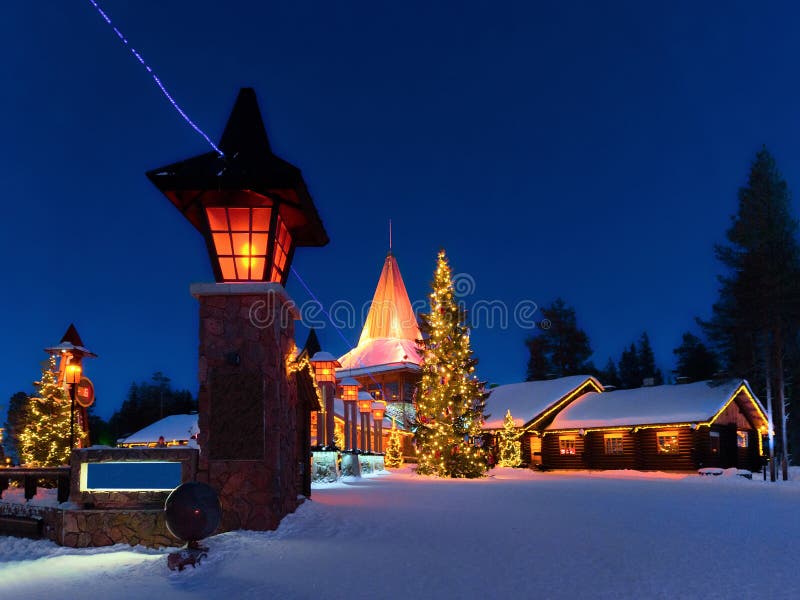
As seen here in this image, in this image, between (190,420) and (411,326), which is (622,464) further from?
(190,420)

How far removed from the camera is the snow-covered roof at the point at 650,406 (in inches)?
1193

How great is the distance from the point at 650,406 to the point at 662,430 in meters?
1.44

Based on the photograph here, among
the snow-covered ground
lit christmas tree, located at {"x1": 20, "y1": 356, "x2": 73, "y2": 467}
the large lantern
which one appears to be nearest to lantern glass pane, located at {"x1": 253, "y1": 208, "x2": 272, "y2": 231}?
the large lantern

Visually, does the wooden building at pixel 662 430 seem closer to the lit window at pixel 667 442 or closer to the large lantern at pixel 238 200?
the lit window at pixel 667 442

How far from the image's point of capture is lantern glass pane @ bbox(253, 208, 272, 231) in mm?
10336

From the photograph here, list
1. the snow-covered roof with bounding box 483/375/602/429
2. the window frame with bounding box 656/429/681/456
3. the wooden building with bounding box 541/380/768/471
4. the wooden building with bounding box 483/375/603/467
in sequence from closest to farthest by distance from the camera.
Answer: the wooden building with bounding box 541/380/768/471, the window frame with bounding box 656/429/681/456, the wooden building with bounding box 483/375/603/467, the snow-covered roof with bounding box 483/375/602/429

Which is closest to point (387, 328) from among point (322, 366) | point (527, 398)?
point (527, 398)

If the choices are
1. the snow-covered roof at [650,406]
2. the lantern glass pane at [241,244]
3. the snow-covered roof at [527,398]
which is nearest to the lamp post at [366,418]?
the snow-covered roof at [527,398]

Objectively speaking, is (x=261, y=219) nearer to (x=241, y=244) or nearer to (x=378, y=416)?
(x=241, y=244)

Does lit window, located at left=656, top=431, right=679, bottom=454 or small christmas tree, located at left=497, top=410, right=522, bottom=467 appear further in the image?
small christmas tree, located at left=497, top=410, right=522, bottom=467

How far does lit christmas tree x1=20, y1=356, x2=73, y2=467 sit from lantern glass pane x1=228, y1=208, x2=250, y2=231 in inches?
544

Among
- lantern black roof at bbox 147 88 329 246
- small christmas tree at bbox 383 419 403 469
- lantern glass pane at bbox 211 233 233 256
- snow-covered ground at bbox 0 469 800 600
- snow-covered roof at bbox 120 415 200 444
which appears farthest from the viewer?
snow-covered roof at bbox 120 415 200 444

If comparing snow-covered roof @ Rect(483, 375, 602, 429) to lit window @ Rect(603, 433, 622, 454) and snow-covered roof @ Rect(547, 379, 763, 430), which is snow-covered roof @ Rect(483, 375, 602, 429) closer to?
snow-covered roof @ Rect(547, 379, 763, 430)

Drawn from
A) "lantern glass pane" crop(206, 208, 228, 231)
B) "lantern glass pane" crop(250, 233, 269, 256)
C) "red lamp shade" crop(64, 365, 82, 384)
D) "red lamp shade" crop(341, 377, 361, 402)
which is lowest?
"red lamp shade" crop(341, 377, 361, 402)
